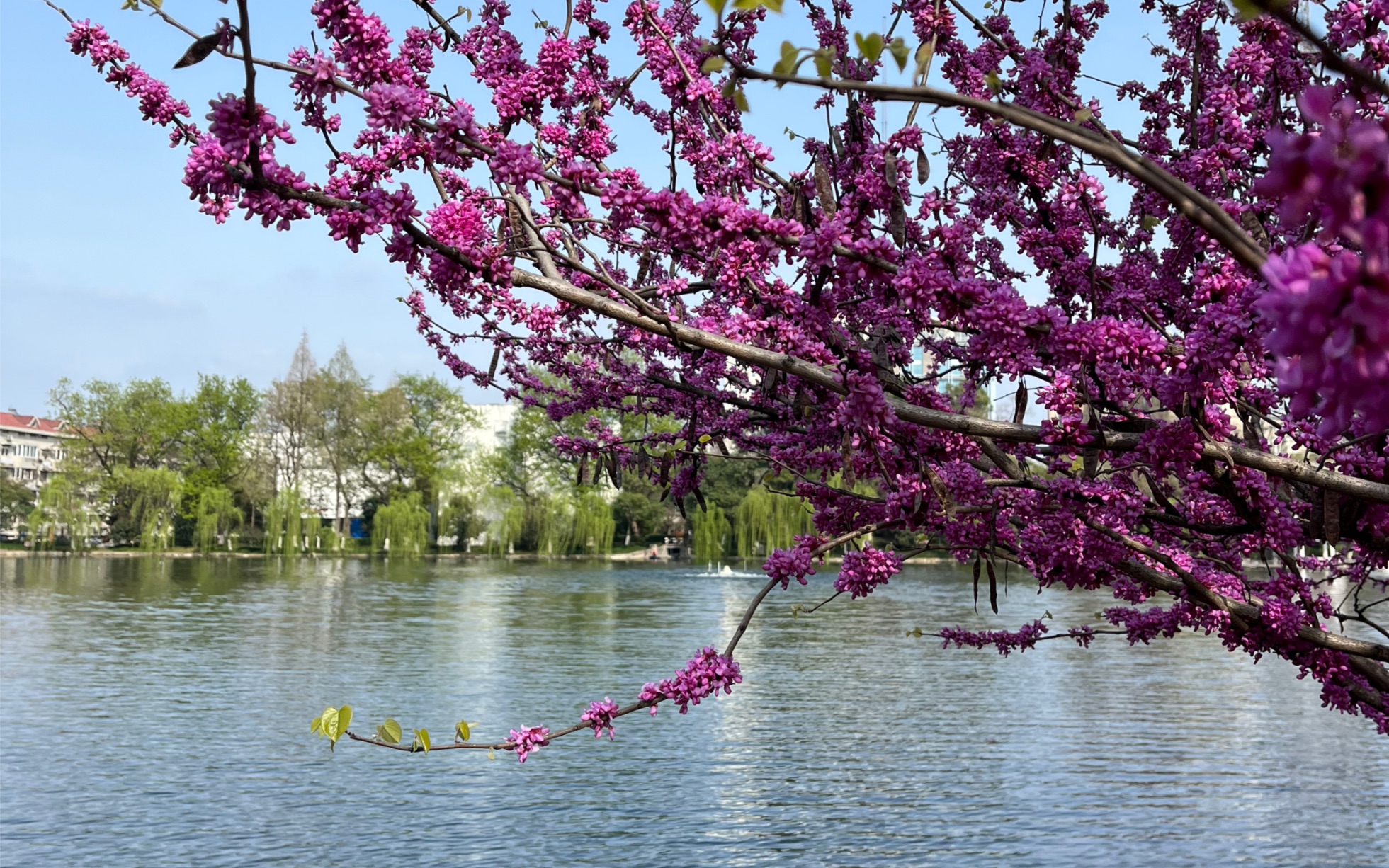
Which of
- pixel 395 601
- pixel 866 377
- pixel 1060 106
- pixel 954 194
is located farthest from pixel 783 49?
pixel 395 601

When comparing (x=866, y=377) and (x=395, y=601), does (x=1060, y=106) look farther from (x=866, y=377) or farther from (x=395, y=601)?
(x=395, y=601)

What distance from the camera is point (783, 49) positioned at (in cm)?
214

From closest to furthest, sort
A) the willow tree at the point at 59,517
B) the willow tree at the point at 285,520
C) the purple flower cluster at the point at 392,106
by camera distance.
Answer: the purple flower cluster at the point at 392,106 < the willow tree at the point at 285,520 < the willow tree at the point at 59,517

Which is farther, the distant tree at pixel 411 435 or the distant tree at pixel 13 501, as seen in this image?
the distant tree at pixel 13 501

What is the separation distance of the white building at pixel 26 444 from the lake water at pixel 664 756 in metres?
110

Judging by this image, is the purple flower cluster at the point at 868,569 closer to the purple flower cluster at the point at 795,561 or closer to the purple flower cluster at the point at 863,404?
the purple flower cluster at the point at 795,561

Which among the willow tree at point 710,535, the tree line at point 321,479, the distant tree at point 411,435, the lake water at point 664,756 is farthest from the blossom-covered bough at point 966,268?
the distant tree at point 411,435

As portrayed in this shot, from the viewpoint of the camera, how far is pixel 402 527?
68.2 meters

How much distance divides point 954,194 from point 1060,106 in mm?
1256

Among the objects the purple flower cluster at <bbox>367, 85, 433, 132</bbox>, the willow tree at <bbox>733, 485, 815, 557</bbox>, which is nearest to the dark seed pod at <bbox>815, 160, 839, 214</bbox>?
the purple flower cluster at <bbox>367, 85, 433, 132</bbox>

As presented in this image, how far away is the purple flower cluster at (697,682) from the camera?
196 inches

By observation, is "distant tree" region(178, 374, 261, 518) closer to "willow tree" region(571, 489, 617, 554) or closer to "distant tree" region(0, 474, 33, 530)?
"distant tree" region(0, 474, 33, 530)

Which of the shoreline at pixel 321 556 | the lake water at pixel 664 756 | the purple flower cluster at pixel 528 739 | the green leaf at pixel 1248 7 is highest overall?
the green leaf at pixel 1248 7

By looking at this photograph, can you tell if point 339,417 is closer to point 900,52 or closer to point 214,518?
point 214,518
